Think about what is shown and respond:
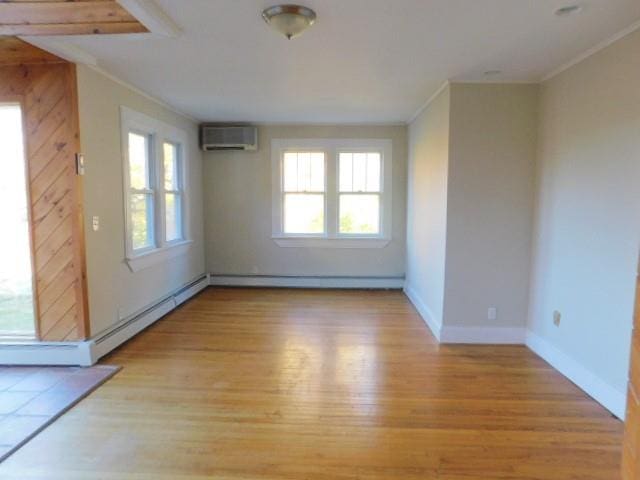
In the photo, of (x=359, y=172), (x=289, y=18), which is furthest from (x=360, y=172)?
(x=289, y=18)

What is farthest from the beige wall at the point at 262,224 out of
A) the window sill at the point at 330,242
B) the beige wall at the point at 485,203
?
the beige wall at the point at 485,203

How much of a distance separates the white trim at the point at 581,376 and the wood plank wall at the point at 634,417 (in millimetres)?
1215

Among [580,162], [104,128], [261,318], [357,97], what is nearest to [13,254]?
[104,128]

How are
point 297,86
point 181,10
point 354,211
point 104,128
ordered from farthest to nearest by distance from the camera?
point 354,211
point 297,86
point 104,128
point 181,10

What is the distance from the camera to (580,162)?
9.71 ft

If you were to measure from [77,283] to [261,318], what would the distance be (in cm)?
197

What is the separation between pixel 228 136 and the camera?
18.7 feet

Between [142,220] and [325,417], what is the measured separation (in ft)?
9.83

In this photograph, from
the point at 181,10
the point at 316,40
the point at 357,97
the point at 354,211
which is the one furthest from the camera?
the point at 354,211

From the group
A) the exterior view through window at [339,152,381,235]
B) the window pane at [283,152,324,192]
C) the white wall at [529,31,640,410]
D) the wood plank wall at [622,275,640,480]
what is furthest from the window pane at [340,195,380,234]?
the wood plank wall at [622,275,640,480]

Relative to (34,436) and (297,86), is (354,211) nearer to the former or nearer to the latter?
(297,86)

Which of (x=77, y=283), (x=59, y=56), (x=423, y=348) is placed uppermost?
(x=59, y=56)

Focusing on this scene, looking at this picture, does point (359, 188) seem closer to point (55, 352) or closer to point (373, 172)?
point (373, 172)

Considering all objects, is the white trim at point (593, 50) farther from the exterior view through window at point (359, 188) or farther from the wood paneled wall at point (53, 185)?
the wood paneled wall at point (53, 185)
